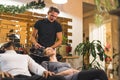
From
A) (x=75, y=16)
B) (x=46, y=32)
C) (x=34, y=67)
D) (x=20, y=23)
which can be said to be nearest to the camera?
(x=34, y=67)

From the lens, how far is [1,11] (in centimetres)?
455

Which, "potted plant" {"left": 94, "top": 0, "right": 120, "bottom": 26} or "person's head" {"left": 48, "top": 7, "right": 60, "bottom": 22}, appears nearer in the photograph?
"potted plant" {"left": 94, "top": 0, "right": 120, "bottom": 26}

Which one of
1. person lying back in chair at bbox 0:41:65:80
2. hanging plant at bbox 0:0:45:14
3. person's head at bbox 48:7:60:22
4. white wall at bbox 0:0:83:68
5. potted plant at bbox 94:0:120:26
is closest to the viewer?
potted plant at bbox 94:0:120:26

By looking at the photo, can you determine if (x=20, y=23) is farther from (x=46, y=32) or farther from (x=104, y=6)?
(x=104, y=6)

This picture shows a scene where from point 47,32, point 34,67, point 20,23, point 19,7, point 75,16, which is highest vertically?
point 19,7

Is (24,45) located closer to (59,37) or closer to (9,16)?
(9,16)

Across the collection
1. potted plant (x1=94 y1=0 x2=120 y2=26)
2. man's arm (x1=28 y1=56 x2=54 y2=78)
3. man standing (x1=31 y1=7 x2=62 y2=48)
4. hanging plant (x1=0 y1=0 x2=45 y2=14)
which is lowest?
man's arm (x1=28 y1=56 x2=54 y2=78)

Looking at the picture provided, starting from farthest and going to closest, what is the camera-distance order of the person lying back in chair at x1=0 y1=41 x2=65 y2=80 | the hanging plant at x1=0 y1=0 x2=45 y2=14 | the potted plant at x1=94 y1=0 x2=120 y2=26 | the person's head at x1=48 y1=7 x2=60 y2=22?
the hanging plant at x1=0 y1=0 x2=45 y2=14 → the person's head at x1=48 y1=7 x2=60 y2=22 → the person lying back in chair at x1=0 y1=41 x2=65 y2=80 → the potted plant at x1=94 y1=0 x2=120 y2=26

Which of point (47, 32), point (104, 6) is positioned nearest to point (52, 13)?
point (47, 32)

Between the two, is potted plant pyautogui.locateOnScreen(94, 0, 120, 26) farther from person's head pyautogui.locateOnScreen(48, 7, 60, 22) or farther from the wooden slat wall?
the wooden slat wall

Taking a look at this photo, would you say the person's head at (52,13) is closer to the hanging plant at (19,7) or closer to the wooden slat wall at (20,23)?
the hanging plant at (19,7)

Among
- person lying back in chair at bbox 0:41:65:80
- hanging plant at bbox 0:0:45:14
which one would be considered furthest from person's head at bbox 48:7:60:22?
hanging plant at bbox 0:0:45:14

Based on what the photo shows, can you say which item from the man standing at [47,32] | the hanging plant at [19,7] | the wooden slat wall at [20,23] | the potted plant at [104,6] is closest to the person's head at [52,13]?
the man standing at [47,32]

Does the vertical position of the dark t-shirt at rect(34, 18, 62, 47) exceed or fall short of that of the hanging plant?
it falls short
